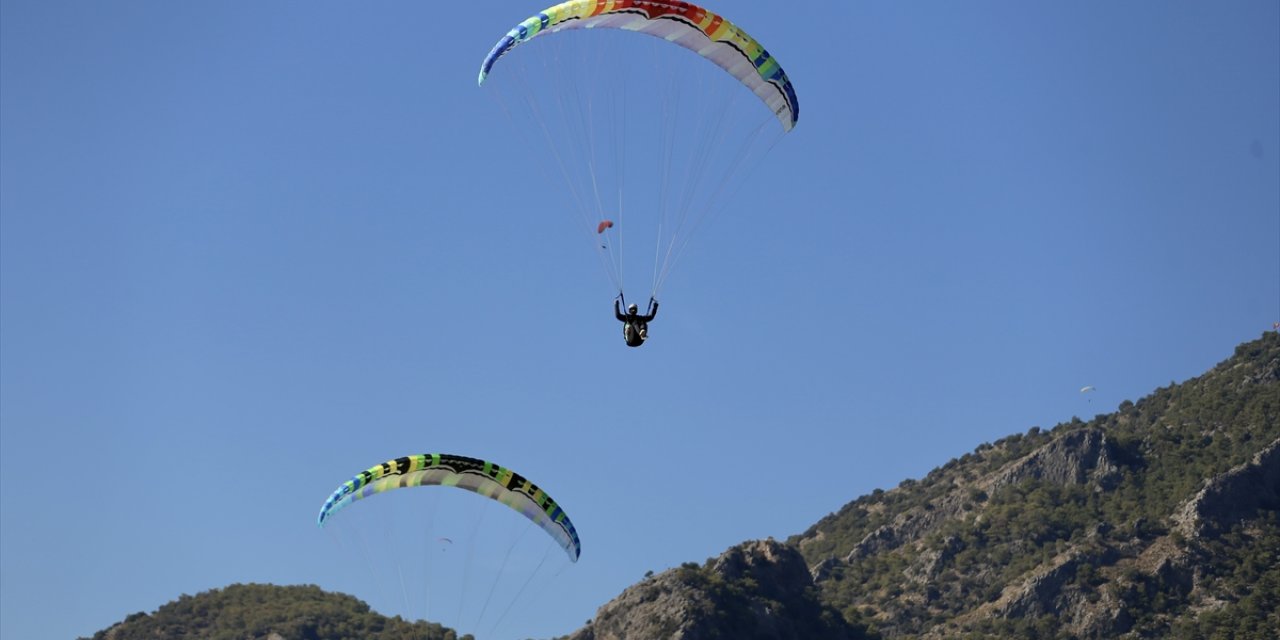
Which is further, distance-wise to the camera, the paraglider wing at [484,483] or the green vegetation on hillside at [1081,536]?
the green vegetation on hillside at [1081,536]

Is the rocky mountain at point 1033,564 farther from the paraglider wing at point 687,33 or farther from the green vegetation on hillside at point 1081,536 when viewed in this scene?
the paraglider wing at point 687,33

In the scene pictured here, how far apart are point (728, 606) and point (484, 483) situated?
50.6 metres

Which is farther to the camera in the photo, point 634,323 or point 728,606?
point 728,606

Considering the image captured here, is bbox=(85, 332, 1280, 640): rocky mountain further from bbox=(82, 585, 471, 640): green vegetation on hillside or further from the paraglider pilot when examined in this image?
the paraglider pilot

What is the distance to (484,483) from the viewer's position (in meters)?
65.8

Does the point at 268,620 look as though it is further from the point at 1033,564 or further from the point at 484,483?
the point at 484,483

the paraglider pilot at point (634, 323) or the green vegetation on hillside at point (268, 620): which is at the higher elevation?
the green vegetation on hillside at point (268, 620)

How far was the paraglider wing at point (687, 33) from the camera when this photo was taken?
62.2m

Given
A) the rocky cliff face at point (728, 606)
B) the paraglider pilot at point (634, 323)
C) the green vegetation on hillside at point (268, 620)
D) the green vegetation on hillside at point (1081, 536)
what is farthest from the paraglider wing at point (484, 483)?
the green vegetation on hillside at point (268, 620)

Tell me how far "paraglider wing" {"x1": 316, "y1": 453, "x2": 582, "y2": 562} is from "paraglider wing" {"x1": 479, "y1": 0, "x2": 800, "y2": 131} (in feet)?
40.4

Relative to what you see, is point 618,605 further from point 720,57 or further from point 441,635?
point 720,57

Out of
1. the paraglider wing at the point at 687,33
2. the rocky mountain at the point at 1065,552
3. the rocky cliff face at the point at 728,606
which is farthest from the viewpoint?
the rocky mountain at the point at 1065,552

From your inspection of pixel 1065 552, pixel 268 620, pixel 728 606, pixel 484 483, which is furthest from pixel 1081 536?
pixel 484 483

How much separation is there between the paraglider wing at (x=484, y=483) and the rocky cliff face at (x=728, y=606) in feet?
146
